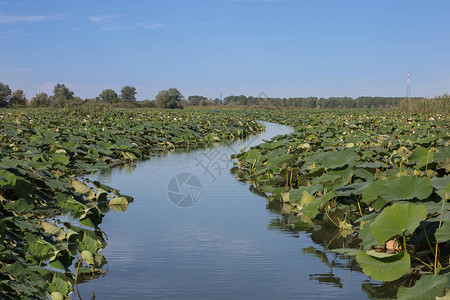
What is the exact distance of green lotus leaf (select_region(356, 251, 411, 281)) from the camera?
3.68 m

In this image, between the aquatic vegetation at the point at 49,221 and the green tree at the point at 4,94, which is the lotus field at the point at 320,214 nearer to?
the aquatic vegetation at the point at 49,221

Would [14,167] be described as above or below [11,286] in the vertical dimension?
above

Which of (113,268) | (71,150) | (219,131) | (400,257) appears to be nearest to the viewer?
(400,257)

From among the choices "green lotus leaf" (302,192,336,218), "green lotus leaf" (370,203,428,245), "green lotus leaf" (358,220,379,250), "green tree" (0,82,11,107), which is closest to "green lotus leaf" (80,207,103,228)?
"green lotus leaf" (302,192,336,218)

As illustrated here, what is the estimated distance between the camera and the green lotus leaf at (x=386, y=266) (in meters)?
3.68

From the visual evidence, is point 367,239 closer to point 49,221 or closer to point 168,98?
point 49,221

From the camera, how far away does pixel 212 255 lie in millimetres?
4906

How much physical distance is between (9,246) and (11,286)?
1035mm

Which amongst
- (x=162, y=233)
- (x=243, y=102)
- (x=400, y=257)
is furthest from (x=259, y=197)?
(x=243, y=102)

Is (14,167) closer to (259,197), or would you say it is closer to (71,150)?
(259,197)

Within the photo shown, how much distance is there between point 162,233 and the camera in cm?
579

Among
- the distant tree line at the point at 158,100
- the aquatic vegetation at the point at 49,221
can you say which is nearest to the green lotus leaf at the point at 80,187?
the aquatic vegetation at the point at 49,221

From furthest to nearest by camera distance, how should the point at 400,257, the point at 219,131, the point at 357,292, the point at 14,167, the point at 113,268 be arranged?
the point at 219,131, the point at 14,167, the point at 113,268, the point at 357,292, the point at 400,257

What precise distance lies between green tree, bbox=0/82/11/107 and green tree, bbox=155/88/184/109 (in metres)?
20.4
